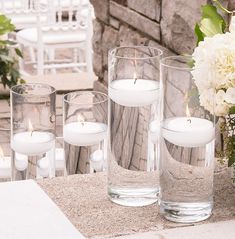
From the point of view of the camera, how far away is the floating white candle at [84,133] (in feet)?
5.25

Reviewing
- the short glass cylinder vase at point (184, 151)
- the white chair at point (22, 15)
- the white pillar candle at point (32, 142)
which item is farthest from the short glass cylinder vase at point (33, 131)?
the white chair at point (22, 15)

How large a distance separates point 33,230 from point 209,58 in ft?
1.35

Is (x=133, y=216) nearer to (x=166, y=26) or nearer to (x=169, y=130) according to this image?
(x=169, y=130)

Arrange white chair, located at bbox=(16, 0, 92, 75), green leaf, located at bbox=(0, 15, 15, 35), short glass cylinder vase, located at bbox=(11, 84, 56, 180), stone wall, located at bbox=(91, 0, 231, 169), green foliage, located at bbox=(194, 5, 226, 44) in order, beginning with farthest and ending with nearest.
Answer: white chair, located at bbox=(16, 0, 92, 75)
green leaf, located at bbox=(0, 15, 15, 35)
stone wall, located at bbox=(91, 0, 231, 169)
short glass cylinder vase, located at bbox=(11, 84, 56, 180)
green foliage, located at bbox=(194, 5, 226, 44)

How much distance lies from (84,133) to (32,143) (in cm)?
11

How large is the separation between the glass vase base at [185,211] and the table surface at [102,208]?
0.04ft

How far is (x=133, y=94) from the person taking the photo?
141 centimetres

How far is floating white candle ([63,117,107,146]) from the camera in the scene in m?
1.60

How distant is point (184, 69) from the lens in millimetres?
1353

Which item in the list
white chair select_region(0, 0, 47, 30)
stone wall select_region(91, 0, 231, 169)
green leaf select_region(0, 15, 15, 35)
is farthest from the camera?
white chair select_region(0, 0, 47, 30)

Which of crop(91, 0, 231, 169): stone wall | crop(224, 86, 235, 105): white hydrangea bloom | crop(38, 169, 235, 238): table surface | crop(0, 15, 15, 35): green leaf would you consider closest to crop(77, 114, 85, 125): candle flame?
crop(38, 169, 235, 238): table surface

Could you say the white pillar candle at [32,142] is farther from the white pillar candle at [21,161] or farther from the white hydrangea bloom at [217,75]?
the white hydrangea bloom at [217,75]

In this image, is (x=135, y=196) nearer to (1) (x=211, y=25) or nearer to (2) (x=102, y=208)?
(2) (x=102, y=208)

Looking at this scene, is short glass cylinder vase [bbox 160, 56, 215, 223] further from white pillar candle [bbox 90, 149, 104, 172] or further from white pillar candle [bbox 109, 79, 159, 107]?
white pillar candle [bbox 90, 149, 104, 172]
